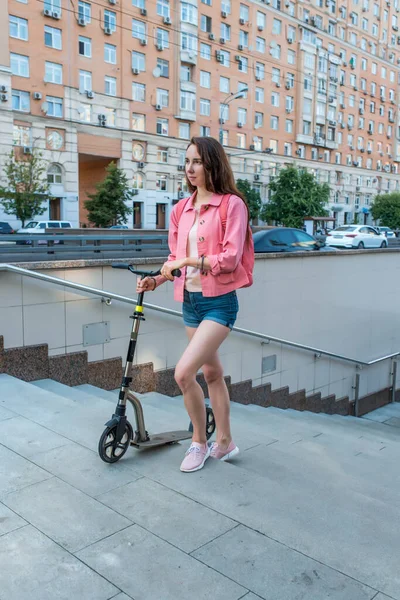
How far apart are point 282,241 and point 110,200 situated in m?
24.8

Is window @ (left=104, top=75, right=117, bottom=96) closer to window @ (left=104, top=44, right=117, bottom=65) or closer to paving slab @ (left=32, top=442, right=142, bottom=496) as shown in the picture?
window @ (left=104, top=44, right=117, bottom=65)

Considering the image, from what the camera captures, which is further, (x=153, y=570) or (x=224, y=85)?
(x=224, y=85)

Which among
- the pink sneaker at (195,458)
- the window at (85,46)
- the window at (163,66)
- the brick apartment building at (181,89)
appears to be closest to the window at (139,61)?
the brick apartment building at (181,89)

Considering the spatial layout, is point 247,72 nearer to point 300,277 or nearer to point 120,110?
A: point 120,110

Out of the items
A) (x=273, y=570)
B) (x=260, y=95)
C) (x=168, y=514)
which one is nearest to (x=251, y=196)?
(x=260, y=95)

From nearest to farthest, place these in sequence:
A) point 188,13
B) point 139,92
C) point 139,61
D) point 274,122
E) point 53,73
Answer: point 53,73
point 139,61
point 139,92
point 188,13
point 274,122

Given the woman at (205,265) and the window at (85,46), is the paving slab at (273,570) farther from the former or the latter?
the window at (85,46)

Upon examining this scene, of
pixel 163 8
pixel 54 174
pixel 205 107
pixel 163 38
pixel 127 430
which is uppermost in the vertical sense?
pixel 163 8

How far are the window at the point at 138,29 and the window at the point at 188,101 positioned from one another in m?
5.18

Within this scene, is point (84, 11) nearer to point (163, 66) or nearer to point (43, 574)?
point (163, 66)

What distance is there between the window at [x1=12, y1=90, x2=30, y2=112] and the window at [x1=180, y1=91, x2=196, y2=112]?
12.7 m

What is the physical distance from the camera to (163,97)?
1612 inches

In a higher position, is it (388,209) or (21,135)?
(21,135)

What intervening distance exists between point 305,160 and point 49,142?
27.8 metres
